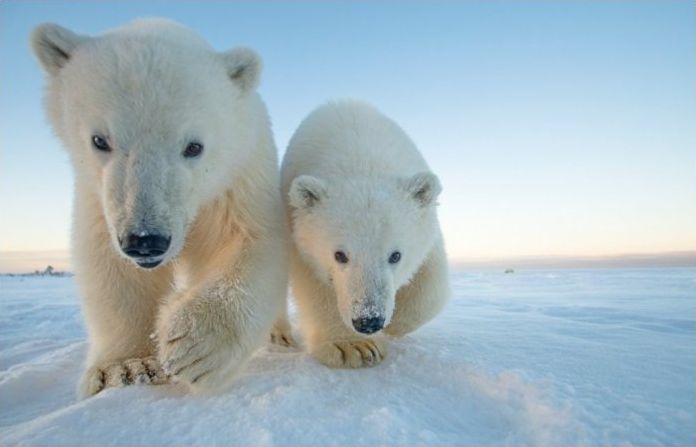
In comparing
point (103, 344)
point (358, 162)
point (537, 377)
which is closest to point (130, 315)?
point (103, 344)

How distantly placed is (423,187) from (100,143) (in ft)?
6.55

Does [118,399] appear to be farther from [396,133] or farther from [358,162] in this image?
[396,133]

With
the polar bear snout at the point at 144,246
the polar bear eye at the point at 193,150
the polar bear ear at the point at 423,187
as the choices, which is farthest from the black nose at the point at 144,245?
the polar bear ear at the point at 423,187

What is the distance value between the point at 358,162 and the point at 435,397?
1855mm

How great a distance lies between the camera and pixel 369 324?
9.23ft

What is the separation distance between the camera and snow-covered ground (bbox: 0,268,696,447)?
1.81 m

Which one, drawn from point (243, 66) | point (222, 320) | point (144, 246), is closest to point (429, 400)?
point (222, 320)

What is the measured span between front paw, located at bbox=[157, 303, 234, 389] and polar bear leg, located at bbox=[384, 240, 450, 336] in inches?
57.0

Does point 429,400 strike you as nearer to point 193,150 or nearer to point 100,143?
point 193,150

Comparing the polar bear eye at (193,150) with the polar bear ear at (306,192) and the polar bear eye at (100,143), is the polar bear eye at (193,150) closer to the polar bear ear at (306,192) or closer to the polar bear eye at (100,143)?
the polar bear eye at (100,143)

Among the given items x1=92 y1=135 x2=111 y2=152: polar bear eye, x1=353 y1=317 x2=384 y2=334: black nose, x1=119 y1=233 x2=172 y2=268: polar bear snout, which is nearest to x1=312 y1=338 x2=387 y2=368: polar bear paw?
x1=353 y1=317 x2=384 y2=334: black nose

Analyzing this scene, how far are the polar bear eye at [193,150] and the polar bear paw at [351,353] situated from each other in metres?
1.32

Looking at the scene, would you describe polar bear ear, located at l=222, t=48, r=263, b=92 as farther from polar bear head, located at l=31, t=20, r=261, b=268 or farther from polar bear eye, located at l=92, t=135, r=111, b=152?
polar bear eye, located at l=92, t=135, r=111, b=152

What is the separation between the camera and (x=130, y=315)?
9.85 ft
